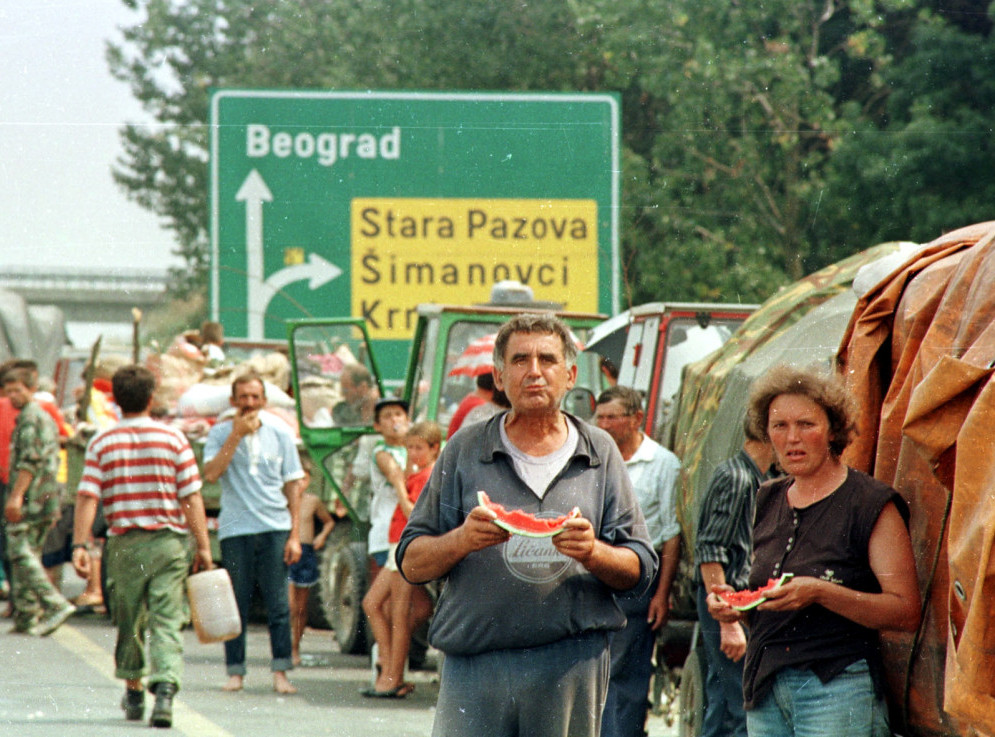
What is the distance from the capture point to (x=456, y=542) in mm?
3875

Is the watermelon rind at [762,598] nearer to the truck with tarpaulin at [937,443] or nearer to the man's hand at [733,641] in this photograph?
the truck with tarpaulin at [937,443]

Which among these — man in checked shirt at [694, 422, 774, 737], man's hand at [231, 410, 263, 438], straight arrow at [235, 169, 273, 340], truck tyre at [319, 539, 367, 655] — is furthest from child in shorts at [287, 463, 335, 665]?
man in checked shirt at [694, 422, 774, 737]

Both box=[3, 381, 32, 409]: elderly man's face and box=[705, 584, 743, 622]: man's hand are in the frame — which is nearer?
box=[705, 584, 743, 622]: man's hand

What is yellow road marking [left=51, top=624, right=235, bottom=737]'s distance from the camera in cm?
791

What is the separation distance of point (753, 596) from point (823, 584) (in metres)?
0.19

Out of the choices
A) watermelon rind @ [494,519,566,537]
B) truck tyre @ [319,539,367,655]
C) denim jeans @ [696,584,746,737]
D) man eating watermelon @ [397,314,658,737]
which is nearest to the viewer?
watermelon rind @ [494,519,566,537]

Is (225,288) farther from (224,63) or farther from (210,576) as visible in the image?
(210,576)

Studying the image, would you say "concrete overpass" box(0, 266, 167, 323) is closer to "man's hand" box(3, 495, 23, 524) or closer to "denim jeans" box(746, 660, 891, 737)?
"man's hand" box(3, 495, 23, 524)

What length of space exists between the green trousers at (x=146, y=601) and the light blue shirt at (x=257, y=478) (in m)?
1.12

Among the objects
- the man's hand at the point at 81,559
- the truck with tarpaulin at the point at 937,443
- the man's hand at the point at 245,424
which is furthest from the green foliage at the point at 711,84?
the truck with tarpaulin at the point at 937,443

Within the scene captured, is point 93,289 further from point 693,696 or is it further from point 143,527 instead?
point 693,696

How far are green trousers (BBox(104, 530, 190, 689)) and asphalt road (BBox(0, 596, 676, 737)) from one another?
1.09ft

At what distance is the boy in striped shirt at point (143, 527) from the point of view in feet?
26.1

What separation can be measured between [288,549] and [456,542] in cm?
563
